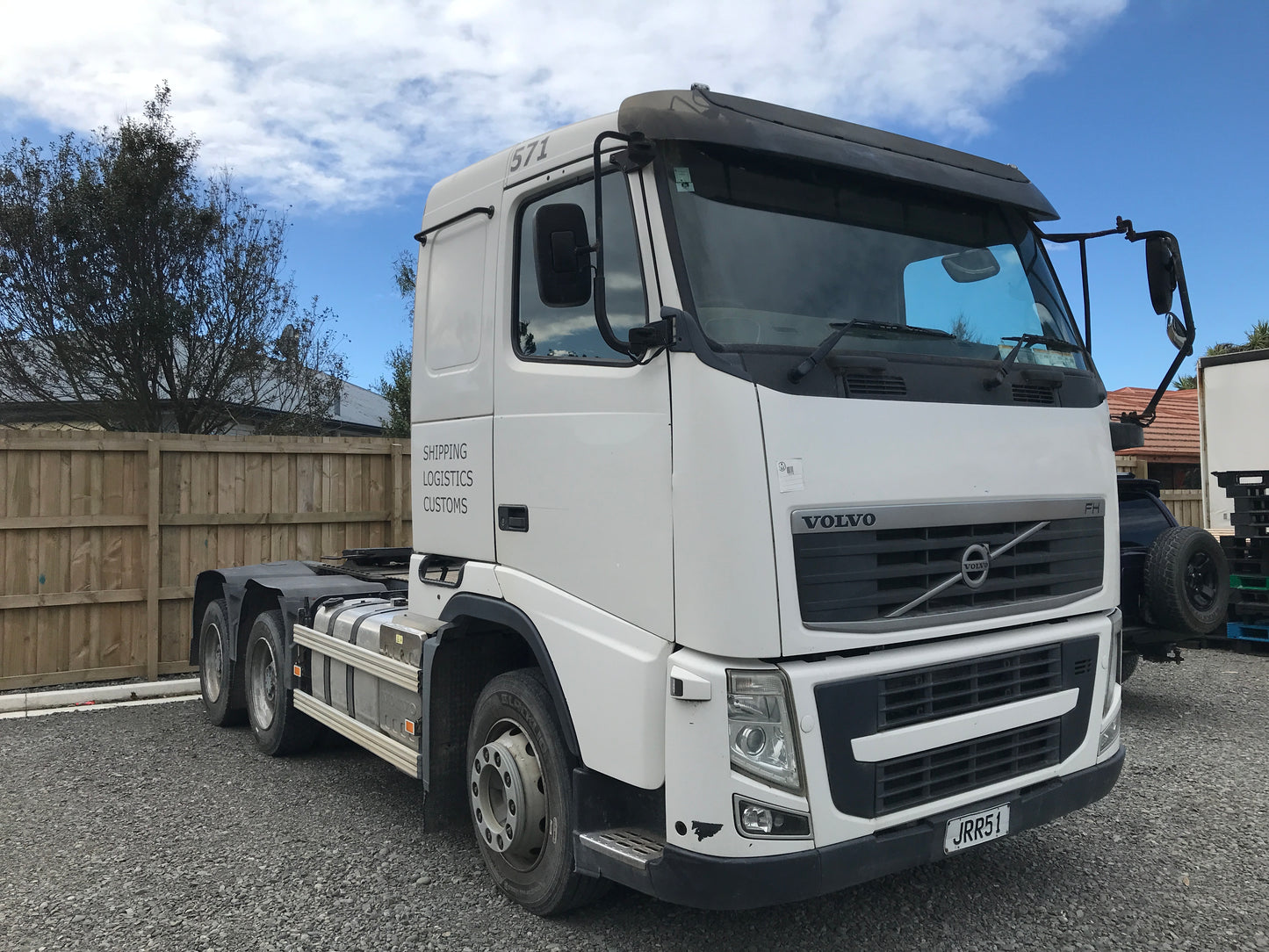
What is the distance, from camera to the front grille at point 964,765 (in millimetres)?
3293

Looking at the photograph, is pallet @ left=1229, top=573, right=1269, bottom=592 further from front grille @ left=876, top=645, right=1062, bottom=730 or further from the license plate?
the license plate

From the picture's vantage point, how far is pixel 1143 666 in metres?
9.89

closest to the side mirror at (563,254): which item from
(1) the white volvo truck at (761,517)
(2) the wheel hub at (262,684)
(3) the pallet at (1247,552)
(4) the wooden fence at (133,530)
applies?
(1) the white volvo truck at (761,517)

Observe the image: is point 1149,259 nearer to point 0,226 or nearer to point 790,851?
point 790,851

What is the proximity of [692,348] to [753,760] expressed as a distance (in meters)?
1.32

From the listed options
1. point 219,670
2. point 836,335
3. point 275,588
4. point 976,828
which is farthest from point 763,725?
point 219,670

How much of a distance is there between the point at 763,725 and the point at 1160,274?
2803mm

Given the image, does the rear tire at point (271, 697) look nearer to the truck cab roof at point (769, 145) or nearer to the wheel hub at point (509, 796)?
the wheel hub at point (509, 796)

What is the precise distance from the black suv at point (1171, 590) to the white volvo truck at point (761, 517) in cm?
306

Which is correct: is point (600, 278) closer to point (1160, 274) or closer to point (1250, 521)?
point (1160, 274)

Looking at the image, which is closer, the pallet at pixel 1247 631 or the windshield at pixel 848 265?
the windshield at pixel 848 265

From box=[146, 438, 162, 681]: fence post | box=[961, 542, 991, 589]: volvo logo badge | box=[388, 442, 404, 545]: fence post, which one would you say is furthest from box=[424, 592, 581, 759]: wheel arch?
box=[388, 442, 404, 545]: fence post

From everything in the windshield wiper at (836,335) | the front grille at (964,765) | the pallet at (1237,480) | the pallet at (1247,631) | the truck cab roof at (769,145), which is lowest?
the pallet at (1247,631)

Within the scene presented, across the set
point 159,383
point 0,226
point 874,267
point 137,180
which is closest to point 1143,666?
point 874,267
